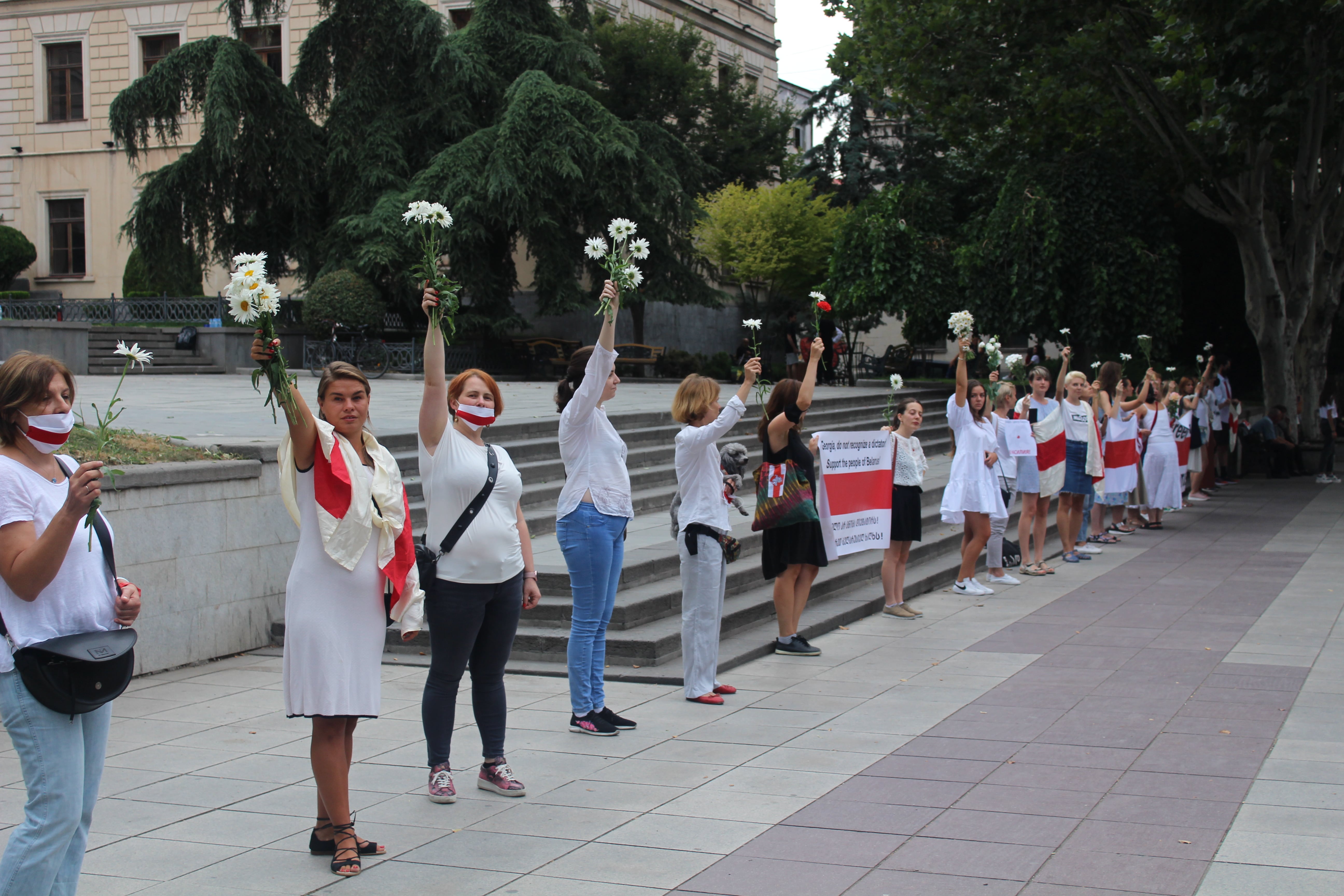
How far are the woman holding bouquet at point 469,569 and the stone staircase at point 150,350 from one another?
2131 cm

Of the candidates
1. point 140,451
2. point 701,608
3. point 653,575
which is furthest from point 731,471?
point 140,451

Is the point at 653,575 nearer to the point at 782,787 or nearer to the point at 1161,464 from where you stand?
the point at 782,787

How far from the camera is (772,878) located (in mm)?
4605

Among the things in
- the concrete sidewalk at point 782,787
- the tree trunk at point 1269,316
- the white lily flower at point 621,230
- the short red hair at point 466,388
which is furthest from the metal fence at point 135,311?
the short red hair at point 466,388

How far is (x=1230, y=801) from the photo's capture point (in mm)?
5445

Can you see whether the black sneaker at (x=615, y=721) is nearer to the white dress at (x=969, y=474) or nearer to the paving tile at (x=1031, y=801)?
the paving tile at (x=1031, y=801)

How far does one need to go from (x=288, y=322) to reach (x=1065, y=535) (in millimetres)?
21972

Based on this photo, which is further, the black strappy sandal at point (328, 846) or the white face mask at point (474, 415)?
the white face mask at point (474, 415)

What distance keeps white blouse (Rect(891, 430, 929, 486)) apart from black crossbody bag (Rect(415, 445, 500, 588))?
5.50 metres

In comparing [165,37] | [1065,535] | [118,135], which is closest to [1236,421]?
[1065,535]

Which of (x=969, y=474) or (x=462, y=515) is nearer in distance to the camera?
(x=462, y=515)

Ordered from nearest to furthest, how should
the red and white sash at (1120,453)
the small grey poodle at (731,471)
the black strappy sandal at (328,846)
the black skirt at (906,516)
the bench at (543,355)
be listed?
the black strappy sandal at (328,846) → the small grey poodle at (731,471) → the black skirt at (906,516) → the red and white sash at (1120,453) → the bench at (543,355)

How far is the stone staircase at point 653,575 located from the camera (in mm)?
8328

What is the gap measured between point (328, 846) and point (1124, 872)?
3.07 m
